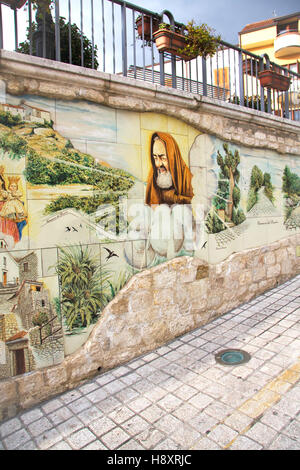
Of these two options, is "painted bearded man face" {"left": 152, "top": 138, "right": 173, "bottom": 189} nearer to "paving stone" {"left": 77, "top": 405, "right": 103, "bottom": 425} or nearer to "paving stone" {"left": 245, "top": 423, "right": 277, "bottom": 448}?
"paving stone" {"left": 77, "top": 405, "right": 103, "bottom": 425}

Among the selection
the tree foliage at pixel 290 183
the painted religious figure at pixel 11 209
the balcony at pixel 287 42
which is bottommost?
the painted religious figure at pixel 11 209

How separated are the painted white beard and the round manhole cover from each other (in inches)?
91.3

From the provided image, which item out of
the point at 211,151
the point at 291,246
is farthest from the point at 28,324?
the point at 291,246

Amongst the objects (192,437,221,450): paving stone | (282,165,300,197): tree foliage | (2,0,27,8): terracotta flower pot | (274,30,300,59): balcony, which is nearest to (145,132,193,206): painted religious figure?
(2,0,27,8): terracotta flower pot

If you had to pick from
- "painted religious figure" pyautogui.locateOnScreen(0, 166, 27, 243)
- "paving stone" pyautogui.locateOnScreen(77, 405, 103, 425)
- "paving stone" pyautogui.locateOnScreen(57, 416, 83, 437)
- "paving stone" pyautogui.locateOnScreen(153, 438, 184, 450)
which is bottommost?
"paving stone" pyautogui.locateOnScreen(57, 416, 83, 437)

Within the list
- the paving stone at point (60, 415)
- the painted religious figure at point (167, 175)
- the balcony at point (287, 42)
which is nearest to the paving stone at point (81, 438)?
the paving stone at point (60, 415)

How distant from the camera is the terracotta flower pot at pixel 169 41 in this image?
4.58 m

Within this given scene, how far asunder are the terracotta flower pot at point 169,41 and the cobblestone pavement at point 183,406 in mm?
4179

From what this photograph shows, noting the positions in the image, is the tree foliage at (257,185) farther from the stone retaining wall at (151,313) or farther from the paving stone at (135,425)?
the paving stone at (135,425)

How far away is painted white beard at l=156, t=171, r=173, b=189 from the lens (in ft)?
14.5

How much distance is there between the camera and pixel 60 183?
11.7 ft
